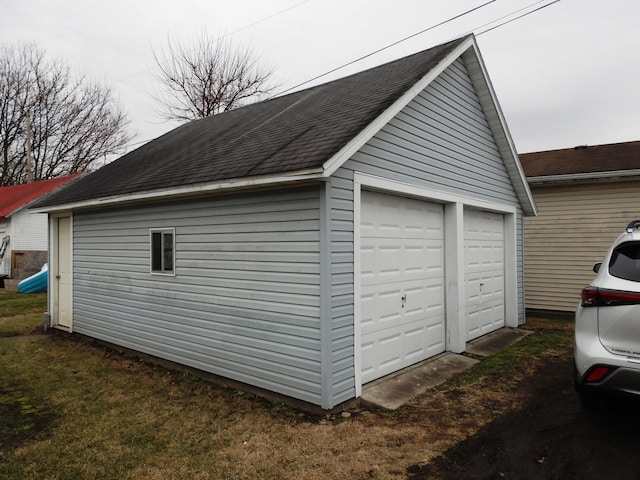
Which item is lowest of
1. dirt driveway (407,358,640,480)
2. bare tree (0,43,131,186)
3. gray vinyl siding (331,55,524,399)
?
dirt driveway (407,358,640,480)

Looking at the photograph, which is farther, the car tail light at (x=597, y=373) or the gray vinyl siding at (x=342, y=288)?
the gray vinyl siding at (x=342, y=288)

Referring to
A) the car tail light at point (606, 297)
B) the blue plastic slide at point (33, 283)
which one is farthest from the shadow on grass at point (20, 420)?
the blue plastic slide at point (33, 283)

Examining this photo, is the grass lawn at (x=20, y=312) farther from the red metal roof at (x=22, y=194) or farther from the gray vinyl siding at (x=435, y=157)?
the gray vinyl siding at (x=435, y=157)

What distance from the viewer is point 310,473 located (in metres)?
3.53

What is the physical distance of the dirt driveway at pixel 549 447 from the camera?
138 inches

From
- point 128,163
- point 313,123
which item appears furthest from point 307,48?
point 313,123

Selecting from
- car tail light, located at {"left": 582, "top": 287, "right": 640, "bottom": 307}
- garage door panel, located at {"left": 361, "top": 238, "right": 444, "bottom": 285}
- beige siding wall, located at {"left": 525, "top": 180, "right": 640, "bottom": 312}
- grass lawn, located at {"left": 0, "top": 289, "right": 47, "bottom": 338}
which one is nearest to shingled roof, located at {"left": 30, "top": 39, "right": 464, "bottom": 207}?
garage door panel, located at {"left": 361, "top": 238, "right": 444, "bottom": 285}

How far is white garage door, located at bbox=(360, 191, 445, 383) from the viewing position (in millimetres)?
5508

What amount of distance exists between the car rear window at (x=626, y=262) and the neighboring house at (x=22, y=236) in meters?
20.2

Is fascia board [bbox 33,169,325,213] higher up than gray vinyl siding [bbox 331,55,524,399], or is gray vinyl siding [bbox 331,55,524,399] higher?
gray vinyl siding [bbox 331,55,524,399]

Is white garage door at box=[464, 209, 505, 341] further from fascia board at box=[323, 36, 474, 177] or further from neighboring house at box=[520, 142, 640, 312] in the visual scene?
fascia board at box=[323, 36, 474, 177]

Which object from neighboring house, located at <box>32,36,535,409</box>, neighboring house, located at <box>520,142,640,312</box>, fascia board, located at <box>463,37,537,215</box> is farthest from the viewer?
neighboring house, located at <box>520,142,640,312</box>

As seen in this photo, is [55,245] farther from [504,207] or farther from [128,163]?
[504,207]

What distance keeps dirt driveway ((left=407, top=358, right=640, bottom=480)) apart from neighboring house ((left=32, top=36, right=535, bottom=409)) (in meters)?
1.48
